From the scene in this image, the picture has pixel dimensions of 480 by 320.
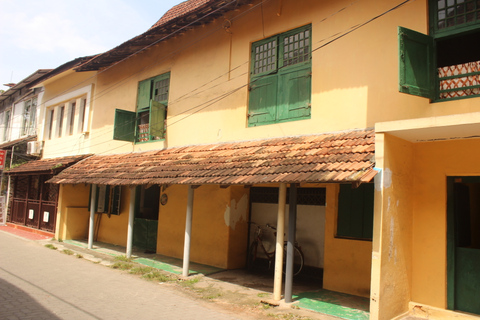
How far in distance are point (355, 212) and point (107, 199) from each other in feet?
32.1

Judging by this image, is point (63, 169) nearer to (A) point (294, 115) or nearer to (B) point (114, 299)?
(B) point (114, 299)

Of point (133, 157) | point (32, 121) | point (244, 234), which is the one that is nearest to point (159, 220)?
point (133, 157)

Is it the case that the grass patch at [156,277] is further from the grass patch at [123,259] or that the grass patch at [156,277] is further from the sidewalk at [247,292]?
the grass patch at [123,259]

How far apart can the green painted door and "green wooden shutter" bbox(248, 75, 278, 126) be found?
393 centimetres

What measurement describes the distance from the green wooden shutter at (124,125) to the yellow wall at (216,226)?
2.75m

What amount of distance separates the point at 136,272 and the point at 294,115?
5356mm

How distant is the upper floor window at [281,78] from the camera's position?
26.1ft

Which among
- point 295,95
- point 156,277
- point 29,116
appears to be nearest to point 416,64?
point 295,95

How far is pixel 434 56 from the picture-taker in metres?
6.11

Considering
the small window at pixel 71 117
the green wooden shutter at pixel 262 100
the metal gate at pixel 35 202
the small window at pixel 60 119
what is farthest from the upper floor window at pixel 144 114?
the small window at pixel 60 119

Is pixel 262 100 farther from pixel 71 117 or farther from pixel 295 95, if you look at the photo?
pixel 71 117

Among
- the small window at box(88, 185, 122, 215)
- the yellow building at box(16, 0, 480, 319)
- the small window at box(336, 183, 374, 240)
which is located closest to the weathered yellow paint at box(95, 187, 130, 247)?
the small window at box(88, 185, 122, 215)

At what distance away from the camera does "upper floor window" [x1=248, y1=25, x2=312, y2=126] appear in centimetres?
794

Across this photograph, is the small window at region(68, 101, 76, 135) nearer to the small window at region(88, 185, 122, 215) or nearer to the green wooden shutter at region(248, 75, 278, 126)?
the small window at region(88, 185, 122, 215)
